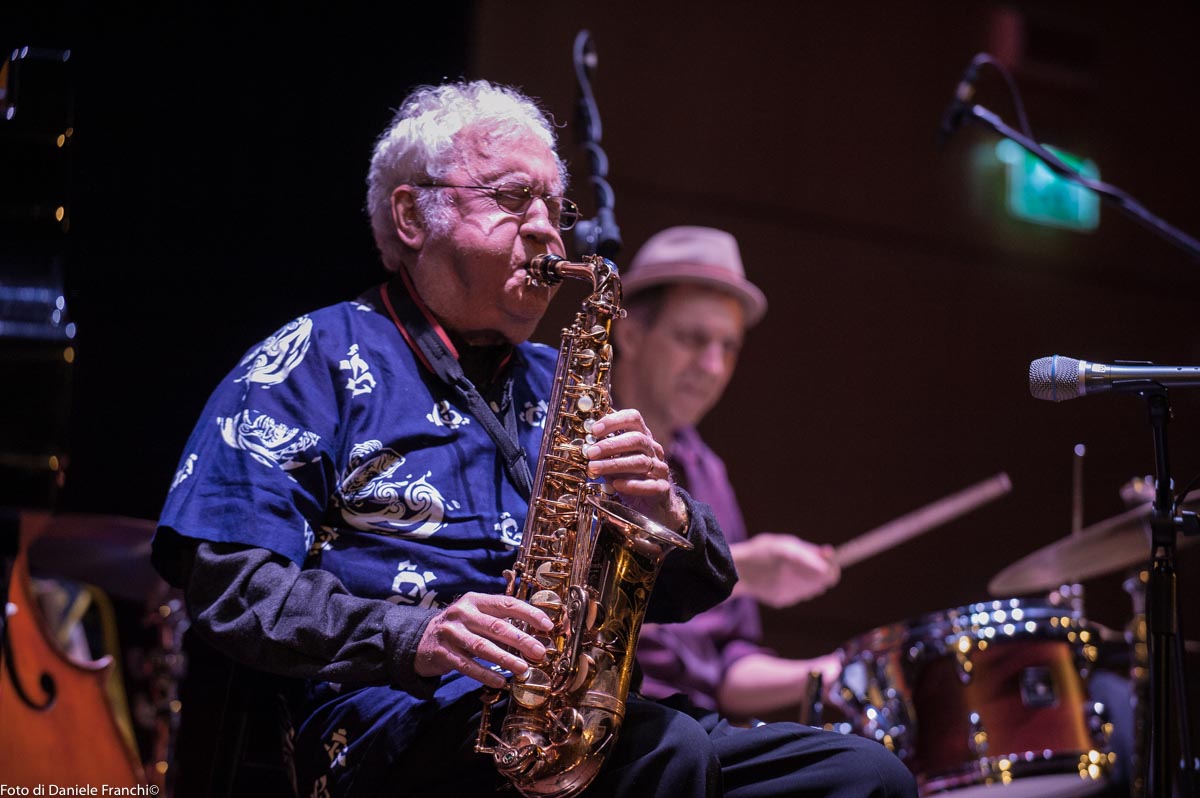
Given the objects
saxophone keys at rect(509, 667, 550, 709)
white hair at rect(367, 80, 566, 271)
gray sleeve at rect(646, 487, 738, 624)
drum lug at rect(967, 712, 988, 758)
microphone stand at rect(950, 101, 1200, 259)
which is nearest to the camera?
saxophone keys at rect(509, 667, 550, 709)

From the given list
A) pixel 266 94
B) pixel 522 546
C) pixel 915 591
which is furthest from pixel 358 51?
pixel 915 591

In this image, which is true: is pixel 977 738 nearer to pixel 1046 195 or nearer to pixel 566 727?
pixel 566 727

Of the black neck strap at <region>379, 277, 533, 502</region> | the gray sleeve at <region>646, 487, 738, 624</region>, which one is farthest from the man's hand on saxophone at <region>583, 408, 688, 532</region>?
the black neck strap at <region>379, 277, 533, 502</region>

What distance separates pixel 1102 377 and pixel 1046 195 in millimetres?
3406

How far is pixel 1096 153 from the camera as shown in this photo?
17.7 feet

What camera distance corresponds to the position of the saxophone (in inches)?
74.3

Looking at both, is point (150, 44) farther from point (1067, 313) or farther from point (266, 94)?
point (1067, 313)

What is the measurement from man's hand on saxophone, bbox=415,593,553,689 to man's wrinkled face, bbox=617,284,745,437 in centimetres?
211

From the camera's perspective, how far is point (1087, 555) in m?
3.36

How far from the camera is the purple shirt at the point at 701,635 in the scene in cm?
346

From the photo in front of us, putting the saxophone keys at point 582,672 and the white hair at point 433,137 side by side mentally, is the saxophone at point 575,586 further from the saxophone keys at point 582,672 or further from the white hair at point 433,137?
the white hair at point 433,137

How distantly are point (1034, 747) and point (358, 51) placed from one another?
8.34 feet

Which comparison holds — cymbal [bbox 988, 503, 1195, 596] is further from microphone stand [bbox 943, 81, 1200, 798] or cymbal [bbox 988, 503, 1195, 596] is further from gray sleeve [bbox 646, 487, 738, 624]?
gray sleeve [bbox 646, 487, 738, 624]

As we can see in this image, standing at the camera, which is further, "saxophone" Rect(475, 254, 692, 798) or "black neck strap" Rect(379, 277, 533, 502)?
"black neck strap" Rect(379, 277, 533, 502)
